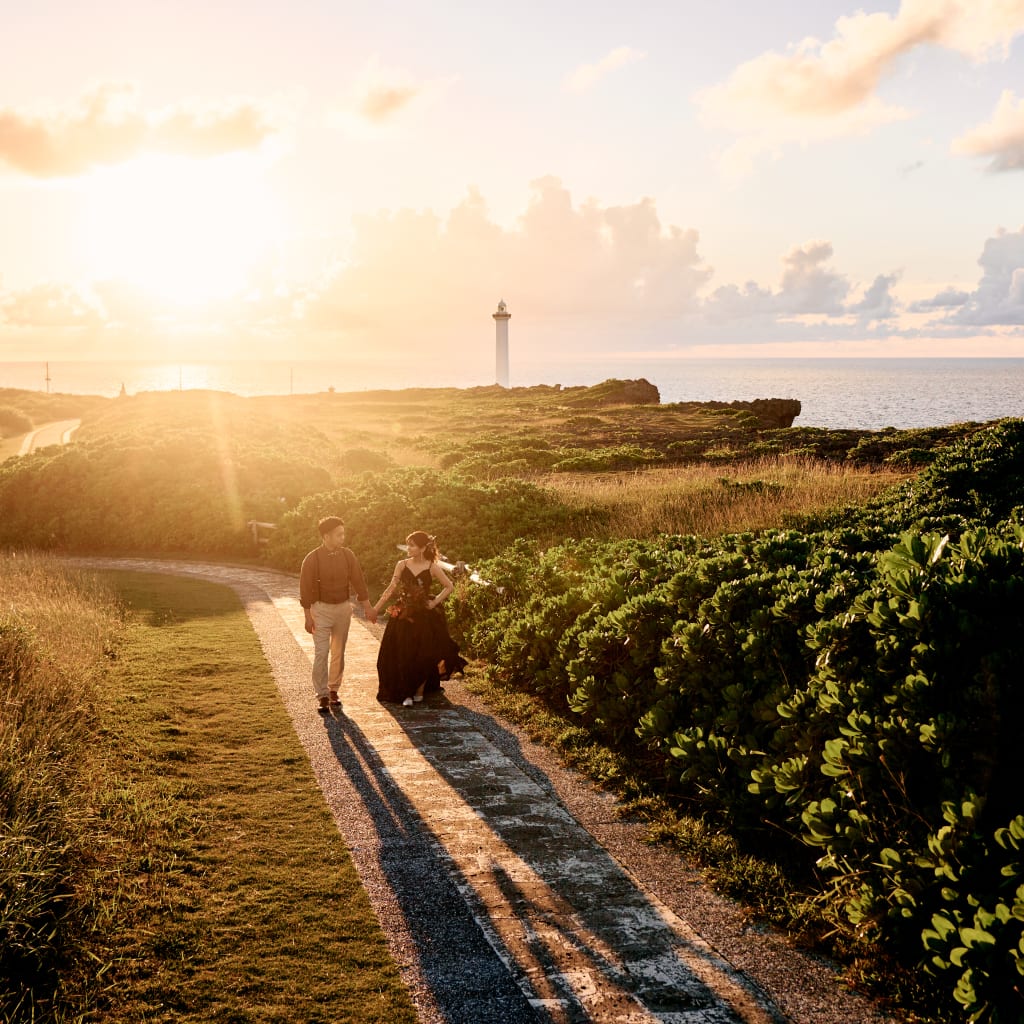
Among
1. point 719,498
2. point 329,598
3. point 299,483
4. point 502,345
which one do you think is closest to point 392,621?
point 329,598

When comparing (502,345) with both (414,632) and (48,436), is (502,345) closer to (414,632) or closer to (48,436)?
(48,436)

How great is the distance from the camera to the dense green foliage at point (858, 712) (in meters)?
4.19

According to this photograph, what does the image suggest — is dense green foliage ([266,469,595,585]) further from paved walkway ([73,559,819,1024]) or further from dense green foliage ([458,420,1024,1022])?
paved walkway ([73,559,819,1024])

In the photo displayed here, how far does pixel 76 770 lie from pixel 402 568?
3.72 metres

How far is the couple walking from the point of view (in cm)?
912

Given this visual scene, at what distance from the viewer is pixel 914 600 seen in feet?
15.9

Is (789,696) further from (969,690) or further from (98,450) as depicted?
(98,450)

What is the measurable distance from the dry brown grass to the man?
6.51m

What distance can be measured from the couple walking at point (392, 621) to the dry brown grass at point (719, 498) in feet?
18.7

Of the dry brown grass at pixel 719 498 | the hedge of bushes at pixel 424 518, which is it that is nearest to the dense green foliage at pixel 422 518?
the hedge of bushes at pixel 424 518

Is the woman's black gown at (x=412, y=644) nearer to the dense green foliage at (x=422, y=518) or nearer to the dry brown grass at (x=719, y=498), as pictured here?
the dry brown grass at (x=719, y=498)

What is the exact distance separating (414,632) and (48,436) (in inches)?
2187

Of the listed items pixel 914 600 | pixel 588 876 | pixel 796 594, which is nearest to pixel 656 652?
pixel 796 594

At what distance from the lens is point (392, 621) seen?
9.59 m
